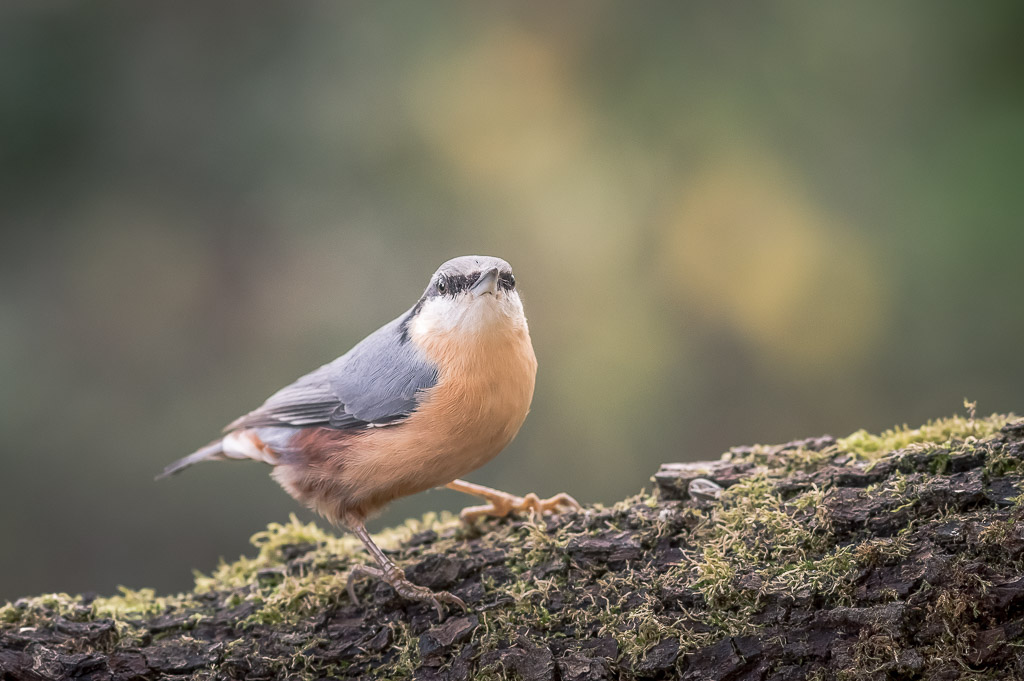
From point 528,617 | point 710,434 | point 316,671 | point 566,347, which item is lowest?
point 316,671

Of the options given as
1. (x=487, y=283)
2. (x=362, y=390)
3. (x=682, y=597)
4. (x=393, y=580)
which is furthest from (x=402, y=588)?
(x=487, y=283)

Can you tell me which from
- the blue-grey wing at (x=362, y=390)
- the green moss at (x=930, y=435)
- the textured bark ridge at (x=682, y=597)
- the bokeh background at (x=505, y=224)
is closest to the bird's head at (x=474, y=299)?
the blue-grey wing at (x=362, y=390)

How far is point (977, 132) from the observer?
4203mm

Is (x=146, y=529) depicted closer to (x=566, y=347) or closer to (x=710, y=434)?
(x=566, y=347)

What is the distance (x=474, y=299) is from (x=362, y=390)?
62cm

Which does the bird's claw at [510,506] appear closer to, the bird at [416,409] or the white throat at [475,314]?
the bird at [416,409]

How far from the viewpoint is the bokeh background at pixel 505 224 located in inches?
169

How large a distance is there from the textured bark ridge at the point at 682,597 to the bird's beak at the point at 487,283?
0.85 m

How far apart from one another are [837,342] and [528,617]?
269 centimetres

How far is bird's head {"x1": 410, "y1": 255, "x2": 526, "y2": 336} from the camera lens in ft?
8.62

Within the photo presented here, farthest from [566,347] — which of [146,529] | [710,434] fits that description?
[146,529]

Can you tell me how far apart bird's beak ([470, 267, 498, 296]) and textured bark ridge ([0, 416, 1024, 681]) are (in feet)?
2.78

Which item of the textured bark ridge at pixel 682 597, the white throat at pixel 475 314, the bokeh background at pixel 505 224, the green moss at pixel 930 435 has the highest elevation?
the bokeh background at pixel 505 224

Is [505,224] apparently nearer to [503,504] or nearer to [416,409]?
[503,504]
